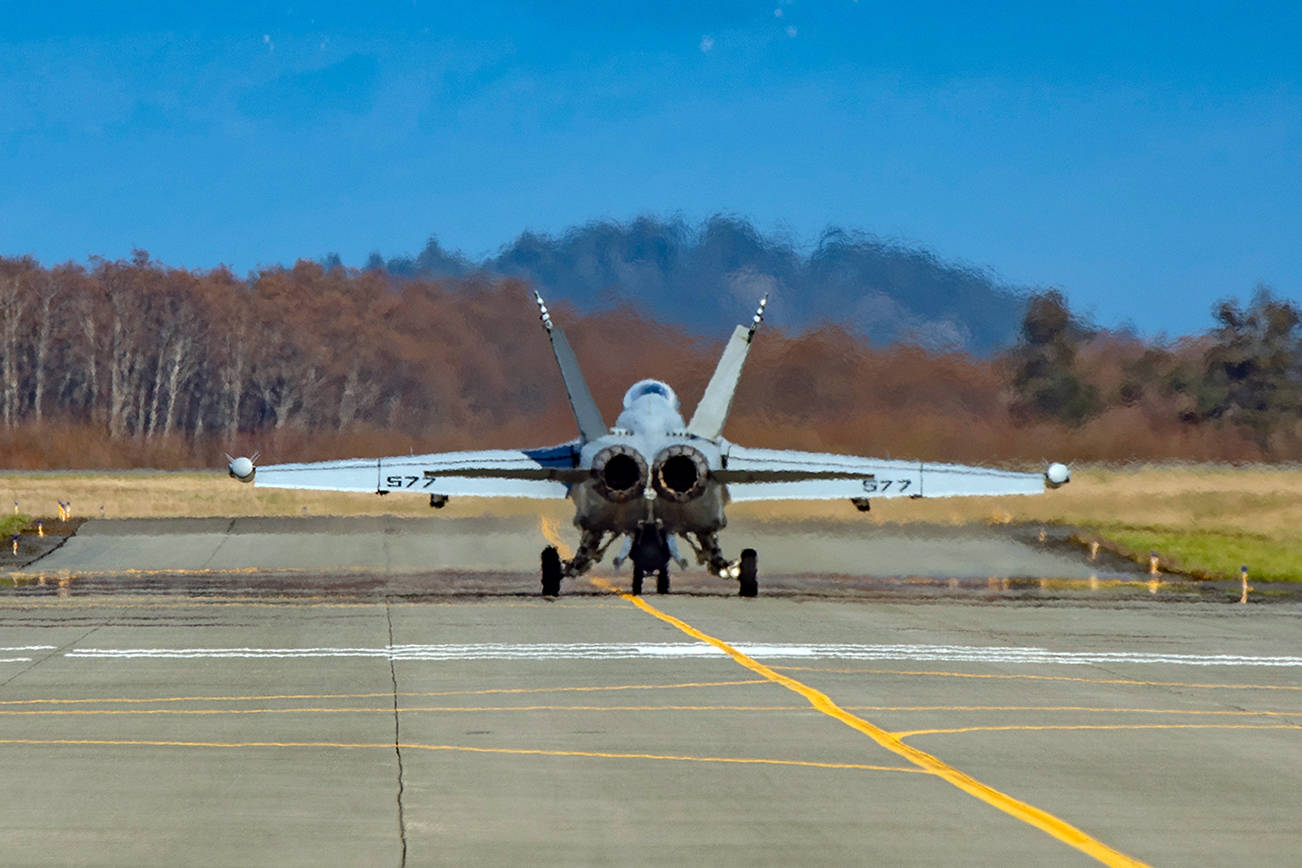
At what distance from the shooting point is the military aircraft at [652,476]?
2792 cm

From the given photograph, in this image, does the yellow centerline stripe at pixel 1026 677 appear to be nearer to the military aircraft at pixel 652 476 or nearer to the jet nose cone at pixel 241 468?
the military aircraft at pixel 652 476

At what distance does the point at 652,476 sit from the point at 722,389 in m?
3.64

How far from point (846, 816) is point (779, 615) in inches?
650

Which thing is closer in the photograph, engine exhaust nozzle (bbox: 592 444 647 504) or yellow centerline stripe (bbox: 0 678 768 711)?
yellow centerline stripe (bbox: 0 678 768 711)

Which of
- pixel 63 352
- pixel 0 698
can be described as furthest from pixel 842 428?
pixel 63 352

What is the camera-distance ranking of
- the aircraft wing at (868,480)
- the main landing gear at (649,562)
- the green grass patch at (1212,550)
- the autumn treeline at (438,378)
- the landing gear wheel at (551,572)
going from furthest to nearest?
the autumn treeline at (438,378)
the green grass patch at (1212,550)
the landing gear wheel at (551,572)
the aircraft wing at (868,480)
the main landing gear at (649,562)

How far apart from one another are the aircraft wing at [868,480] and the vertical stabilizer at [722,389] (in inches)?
21.4

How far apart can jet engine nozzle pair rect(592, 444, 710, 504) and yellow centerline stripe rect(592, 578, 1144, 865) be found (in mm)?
8312

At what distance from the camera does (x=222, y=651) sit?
20.5 meters

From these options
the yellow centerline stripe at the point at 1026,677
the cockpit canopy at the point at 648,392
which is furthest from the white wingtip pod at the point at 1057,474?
the yellow centerline stripe at the point at 1026,677

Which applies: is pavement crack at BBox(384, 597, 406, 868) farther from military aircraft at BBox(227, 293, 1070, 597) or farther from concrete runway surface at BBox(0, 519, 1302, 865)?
military aircraft at BBox(227, 293, 1070, 597)

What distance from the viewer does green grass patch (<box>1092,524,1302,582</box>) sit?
38.0 meters

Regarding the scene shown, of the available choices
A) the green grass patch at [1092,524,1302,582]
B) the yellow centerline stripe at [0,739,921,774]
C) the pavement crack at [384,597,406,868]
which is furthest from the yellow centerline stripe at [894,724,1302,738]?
the green grass patch at [1092,524,1302,582]

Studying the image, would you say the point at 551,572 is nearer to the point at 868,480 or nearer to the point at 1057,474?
the point at 868,480
